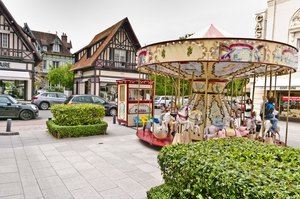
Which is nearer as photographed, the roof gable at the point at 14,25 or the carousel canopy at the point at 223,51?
the carousel canopy at the point at 223,51

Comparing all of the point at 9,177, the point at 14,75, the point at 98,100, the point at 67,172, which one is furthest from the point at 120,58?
the point at 9,177

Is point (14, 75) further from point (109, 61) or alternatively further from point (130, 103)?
point (130, 103)

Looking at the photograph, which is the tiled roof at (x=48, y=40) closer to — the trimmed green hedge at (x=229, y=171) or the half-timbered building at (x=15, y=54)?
the half-timbered building at (x=15, y=54)

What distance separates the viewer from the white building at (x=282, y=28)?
55.9ft

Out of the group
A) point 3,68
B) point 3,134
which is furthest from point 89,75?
point 3,134

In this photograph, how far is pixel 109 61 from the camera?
81.7 feet

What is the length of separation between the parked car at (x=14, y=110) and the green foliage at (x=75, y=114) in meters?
5.28

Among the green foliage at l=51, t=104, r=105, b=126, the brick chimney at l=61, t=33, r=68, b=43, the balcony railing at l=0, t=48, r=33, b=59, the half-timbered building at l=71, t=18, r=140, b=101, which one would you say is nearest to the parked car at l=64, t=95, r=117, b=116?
the green foliage at l=51, t=104, r=105, b=126

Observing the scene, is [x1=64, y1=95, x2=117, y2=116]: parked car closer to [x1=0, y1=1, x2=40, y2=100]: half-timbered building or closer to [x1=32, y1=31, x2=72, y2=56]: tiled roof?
[x1=0, y1=1, x2=40, y2=100]: half-timbered building

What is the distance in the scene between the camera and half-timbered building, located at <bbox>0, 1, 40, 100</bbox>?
20016 millimetres

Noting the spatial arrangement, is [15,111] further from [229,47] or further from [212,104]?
[229,47]

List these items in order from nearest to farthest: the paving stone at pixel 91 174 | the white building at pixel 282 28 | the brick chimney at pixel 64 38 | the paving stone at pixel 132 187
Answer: the paving stone at pixel 132 187 → the paving stone at pixel 91 174 → the white building at pixel 282 28 → the brick chimney at pixel 64 38

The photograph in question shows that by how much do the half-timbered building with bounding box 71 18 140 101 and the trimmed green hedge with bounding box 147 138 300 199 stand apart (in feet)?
71.7

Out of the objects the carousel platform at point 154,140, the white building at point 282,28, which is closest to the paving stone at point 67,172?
the carousel platform at point 154,140
